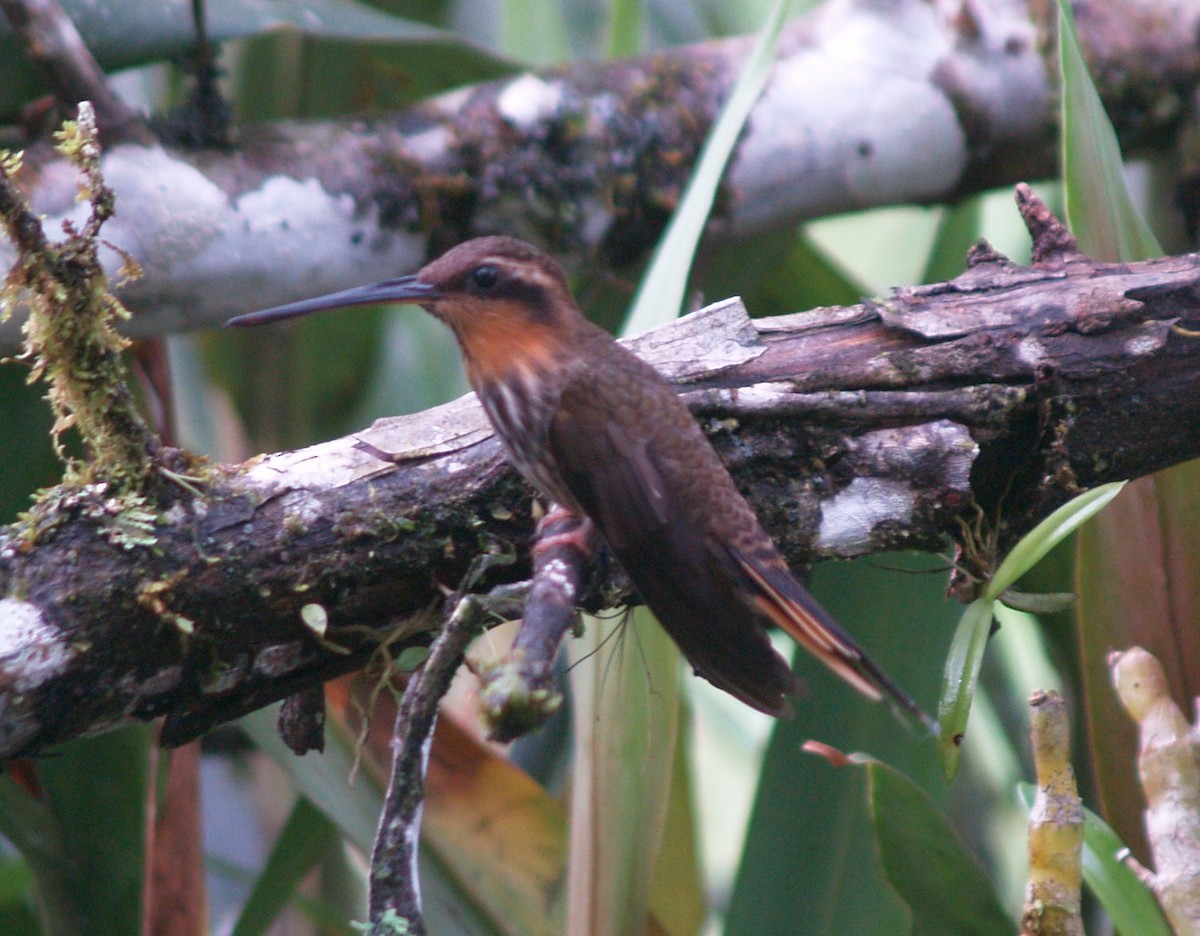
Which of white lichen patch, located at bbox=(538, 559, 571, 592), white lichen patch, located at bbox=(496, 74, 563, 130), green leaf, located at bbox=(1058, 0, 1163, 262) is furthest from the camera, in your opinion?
white lichen patch, located at bbox=(496, 74, 563, 130)

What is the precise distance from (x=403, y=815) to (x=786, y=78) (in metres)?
1.39

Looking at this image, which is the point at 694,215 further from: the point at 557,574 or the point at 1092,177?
the point at 557,574

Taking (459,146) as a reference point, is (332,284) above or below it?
below

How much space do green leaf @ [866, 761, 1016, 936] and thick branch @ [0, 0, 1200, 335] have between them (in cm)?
94

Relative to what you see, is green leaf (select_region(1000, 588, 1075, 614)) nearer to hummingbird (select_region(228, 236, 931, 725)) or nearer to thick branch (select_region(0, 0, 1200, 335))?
hummingbird (select_region(228, 236, 931, 725))

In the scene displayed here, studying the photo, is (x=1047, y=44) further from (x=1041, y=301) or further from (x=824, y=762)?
(x=824, y=762)

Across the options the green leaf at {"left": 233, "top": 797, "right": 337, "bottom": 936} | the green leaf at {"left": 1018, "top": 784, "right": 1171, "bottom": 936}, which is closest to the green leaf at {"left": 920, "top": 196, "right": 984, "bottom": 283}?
the green leaf at {"left": 1018, "top": 784, "right": 1171, "bottom": 936}

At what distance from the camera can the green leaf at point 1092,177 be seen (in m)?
1.25

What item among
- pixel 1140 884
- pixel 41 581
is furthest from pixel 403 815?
pixel 1140 884

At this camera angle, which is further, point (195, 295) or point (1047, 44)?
point (1047, 44)

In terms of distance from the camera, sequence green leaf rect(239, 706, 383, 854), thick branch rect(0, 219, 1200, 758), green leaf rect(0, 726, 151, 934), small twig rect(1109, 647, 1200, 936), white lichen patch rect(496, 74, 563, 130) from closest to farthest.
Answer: thick branch rect(0, 219, 1200, 758) → small twig rect(1109, 647, 1200, 936) → green leaf rect(239, 706, 383, 854) → green leaf rect(0, 726, 151, 934) → white lichen patch rect(496, 74, 563, 130)

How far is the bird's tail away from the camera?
0.92m

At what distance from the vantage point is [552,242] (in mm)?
1740

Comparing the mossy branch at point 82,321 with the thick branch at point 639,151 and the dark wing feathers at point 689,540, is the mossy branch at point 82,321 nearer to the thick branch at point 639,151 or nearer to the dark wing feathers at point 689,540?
the dark wing feathers at point 689,540
